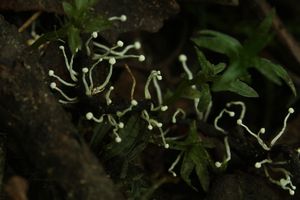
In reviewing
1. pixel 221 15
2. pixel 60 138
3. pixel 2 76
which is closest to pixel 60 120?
pixel 60 138

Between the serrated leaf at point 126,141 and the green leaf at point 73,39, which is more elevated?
the green leaf at point 73,39

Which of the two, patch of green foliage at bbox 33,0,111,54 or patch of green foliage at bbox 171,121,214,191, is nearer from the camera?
patch of green foliage at bbox 33,0,111,54

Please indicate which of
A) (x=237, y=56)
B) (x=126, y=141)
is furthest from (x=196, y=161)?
(x=237, y=56)

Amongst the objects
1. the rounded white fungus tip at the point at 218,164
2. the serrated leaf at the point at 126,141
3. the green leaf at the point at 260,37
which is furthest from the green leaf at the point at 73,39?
the rounded white fungus tip at the point at 218,164

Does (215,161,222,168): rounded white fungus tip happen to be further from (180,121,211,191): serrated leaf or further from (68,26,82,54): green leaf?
(68,26,82,54): green leaf

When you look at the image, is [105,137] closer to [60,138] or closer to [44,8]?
[60,138]

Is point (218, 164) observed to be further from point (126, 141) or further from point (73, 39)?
point (73, 39)

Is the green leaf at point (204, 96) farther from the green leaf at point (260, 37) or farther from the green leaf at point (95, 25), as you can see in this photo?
the green leaf at point (95, 25)

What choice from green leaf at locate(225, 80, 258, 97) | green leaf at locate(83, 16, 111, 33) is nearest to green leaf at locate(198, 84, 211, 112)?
green leaf at locate(225, 80, 258, 97)
